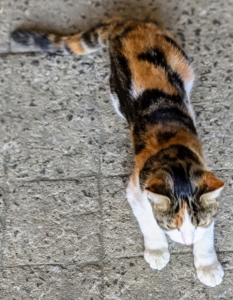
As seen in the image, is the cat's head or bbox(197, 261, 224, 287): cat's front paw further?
bbox(197, 261, 224, 287): cat's front paw

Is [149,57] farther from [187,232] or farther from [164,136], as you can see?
[187,232]

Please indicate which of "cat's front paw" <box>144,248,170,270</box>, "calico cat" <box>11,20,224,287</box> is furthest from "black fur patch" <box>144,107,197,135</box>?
"cat's front paw" <box>144,248,170,270</box>

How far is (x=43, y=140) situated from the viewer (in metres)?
2.35

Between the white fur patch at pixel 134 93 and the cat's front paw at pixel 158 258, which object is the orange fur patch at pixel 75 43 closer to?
the white fur patch at pixel 134 93

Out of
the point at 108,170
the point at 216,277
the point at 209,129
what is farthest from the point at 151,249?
the point at 209,129

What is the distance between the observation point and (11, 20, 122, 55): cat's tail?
240 centimetres

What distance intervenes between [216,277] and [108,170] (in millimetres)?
642

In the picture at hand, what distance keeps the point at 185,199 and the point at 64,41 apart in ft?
3.82

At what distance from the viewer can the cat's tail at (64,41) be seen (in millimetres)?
2396

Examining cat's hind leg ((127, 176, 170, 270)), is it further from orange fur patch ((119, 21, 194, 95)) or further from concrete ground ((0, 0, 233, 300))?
orange fur patch ((119, 21, 194, 95))

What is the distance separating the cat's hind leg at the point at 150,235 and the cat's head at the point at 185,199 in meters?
0.26

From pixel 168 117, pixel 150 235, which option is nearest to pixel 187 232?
pixel 150 235

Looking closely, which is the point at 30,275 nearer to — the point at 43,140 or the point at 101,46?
the point at 43,140

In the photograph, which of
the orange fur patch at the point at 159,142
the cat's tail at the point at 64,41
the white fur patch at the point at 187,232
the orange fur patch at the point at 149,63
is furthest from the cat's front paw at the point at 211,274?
the cat's tail at the point at 64,41
